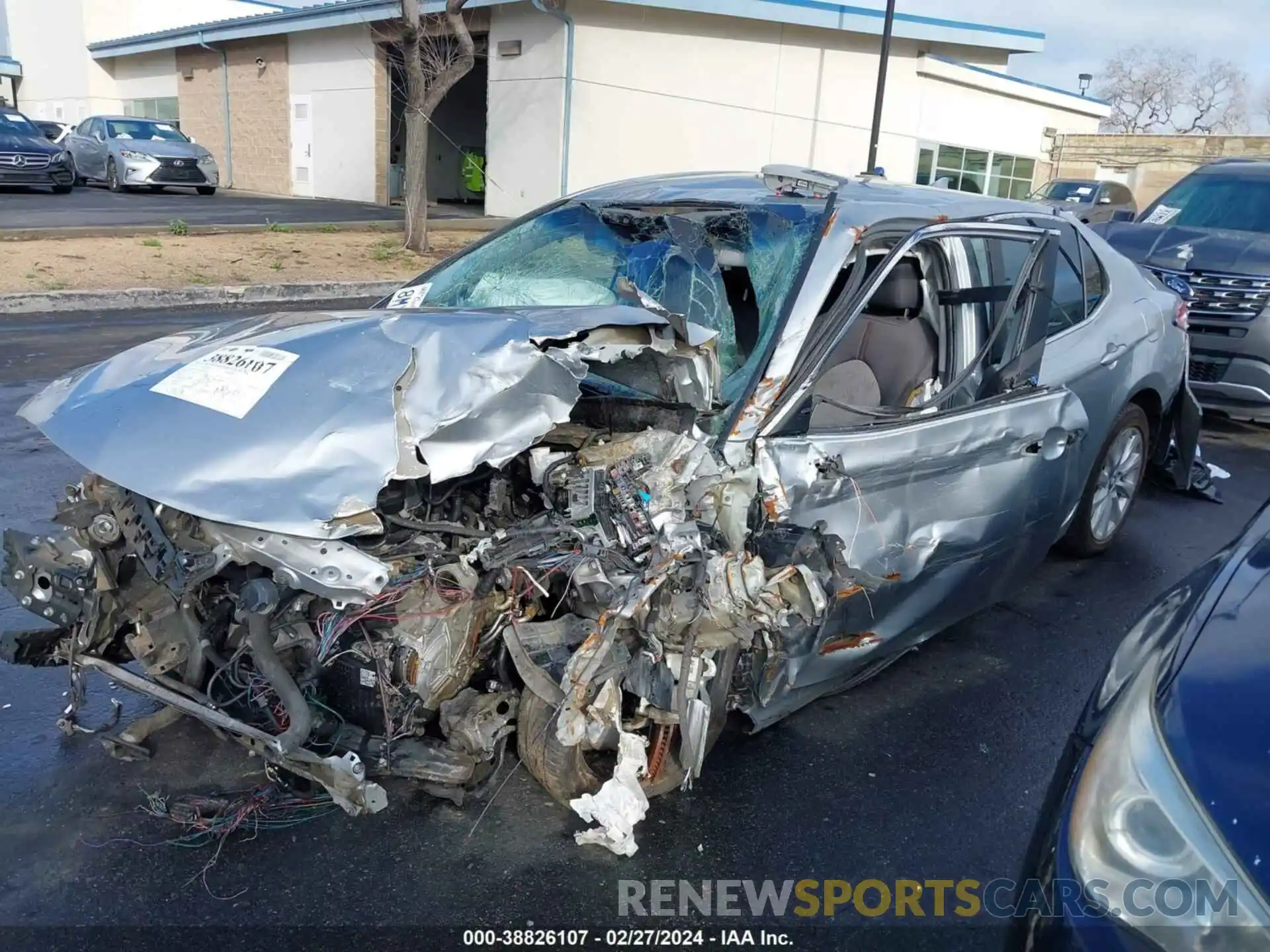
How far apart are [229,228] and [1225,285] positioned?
13654mm

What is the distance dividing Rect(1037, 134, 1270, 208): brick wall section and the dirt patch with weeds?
19788 millimetres

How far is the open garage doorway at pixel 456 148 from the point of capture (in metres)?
25.3

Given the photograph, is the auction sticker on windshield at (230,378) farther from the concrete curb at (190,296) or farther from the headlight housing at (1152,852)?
the concrete curb at (190,296)

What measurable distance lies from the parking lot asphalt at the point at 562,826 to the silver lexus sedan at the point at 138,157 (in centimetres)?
2043

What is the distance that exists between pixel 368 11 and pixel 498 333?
2097 cm

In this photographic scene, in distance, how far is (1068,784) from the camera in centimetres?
182

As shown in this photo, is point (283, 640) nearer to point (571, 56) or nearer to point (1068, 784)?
point (1068, 784)

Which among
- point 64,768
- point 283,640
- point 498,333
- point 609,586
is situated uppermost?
point 498,333

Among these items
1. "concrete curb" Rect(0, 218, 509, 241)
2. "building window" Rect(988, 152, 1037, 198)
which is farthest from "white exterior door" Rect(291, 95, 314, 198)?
"building window" Rect(988, 152, 1037, 198)

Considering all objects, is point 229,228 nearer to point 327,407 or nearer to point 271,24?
point 271,24

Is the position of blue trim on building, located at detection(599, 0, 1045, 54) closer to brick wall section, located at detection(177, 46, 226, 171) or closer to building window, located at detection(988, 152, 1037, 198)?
building window, located at detection(988, 152, 1037, 198)

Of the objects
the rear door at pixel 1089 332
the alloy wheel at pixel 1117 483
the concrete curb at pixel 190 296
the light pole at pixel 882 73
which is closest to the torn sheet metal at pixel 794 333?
the rear door at pixel 1089 332

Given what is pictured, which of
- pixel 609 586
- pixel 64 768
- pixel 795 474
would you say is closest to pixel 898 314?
pixel 795 474

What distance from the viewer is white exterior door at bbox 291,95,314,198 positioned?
25219 millimetres
